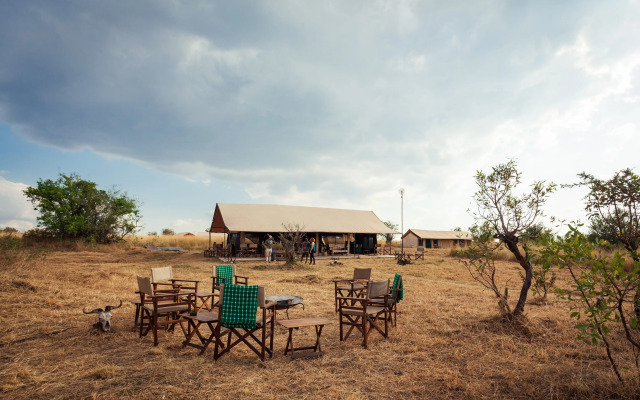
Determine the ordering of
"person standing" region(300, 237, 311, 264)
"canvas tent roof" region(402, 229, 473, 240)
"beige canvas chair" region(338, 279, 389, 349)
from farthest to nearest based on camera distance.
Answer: "canvas tent roof" region(402, 229, 473, 240)
"person standing" region(300, 237, 311, 264)
"beige canvas chair" region(338, 279, 389, 349)

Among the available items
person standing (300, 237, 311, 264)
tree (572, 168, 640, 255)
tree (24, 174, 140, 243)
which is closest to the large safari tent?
person standing (300, 237, 311, 264)

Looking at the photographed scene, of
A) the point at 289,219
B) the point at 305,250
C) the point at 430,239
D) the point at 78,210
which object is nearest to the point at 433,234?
the point at 430,239

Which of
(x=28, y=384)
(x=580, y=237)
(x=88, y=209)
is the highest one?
(x=88, y=209)

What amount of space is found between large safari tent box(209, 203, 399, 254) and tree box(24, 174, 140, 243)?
1047 centimetres

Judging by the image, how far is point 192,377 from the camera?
4.19m

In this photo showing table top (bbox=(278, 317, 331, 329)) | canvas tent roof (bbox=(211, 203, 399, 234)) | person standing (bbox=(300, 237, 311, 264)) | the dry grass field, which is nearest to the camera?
the dry grass field

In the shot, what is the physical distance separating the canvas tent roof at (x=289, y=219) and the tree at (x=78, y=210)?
10537 mm

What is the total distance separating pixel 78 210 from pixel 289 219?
18298 millimetres

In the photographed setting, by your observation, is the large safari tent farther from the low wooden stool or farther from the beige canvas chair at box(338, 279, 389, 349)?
the low wooden stool

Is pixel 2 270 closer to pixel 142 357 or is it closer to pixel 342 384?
pixel 142 357

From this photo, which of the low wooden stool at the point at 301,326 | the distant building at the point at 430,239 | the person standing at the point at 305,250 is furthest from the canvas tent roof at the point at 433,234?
the low wooden stool at the point at 301,326

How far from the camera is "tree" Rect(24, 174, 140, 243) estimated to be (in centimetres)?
2800

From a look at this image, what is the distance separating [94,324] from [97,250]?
2459 centimetres

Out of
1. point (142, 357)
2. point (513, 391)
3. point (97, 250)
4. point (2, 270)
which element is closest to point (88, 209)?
point (97, 250)
